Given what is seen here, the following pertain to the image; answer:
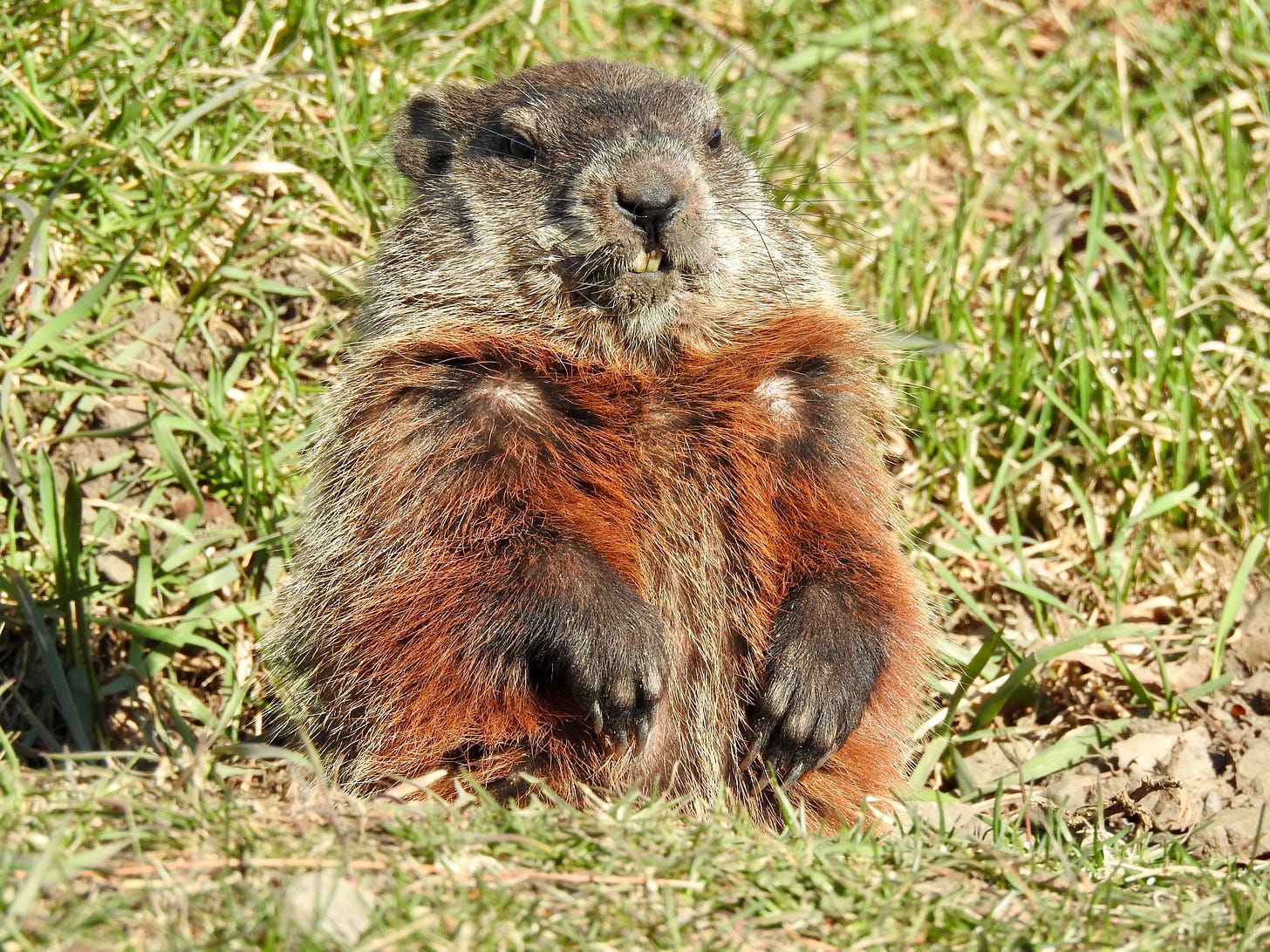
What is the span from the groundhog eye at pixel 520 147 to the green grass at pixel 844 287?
122cm

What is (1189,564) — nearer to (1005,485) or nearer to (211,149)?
(1005,485)

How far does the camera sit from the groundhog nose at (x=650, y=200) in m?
3.69

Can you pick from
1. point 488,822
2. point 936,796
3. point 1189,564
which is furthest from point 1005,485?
point 488,822

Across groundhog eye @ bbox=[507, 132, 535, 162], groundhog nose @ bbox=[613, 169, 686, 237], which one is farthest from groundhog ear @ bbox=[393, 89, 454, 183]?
groundhog nose @ bbox=[613, 169, 686, 237]

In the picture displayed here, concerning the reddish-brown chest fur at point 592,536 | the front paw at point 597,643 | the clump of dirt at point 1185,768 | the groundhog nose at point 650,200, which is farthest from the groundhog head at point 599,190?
the clump of dirt at point 1185,768

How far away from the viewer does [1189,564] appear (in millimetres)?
5273

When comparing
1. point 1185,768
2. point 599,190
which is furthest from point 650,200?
point 1185,768

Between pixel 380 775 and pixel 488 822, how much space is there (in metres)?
0.84

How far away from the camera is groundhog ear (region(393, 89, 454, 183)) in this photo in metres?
4.63

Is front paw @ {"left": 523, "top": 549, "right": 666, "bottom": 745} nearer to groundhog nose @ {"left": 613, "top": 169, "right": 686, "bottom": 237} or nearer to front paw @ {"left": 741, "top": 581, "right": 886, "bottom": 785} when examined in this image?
front paw @ {"left": 741, "top": 581, "right": 886, "bottom": 785}

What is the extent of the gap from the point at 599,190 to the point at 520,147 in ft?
1.72

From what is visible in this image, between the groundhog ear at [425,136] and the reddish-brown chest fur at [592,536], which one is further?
the groundhog ear at [425,136]

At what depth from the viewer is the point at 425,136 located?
15.7ft

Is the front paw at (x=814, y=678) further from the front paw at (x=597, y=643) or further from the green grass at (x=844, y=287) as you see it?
the green grass at (x=844, y=287)
